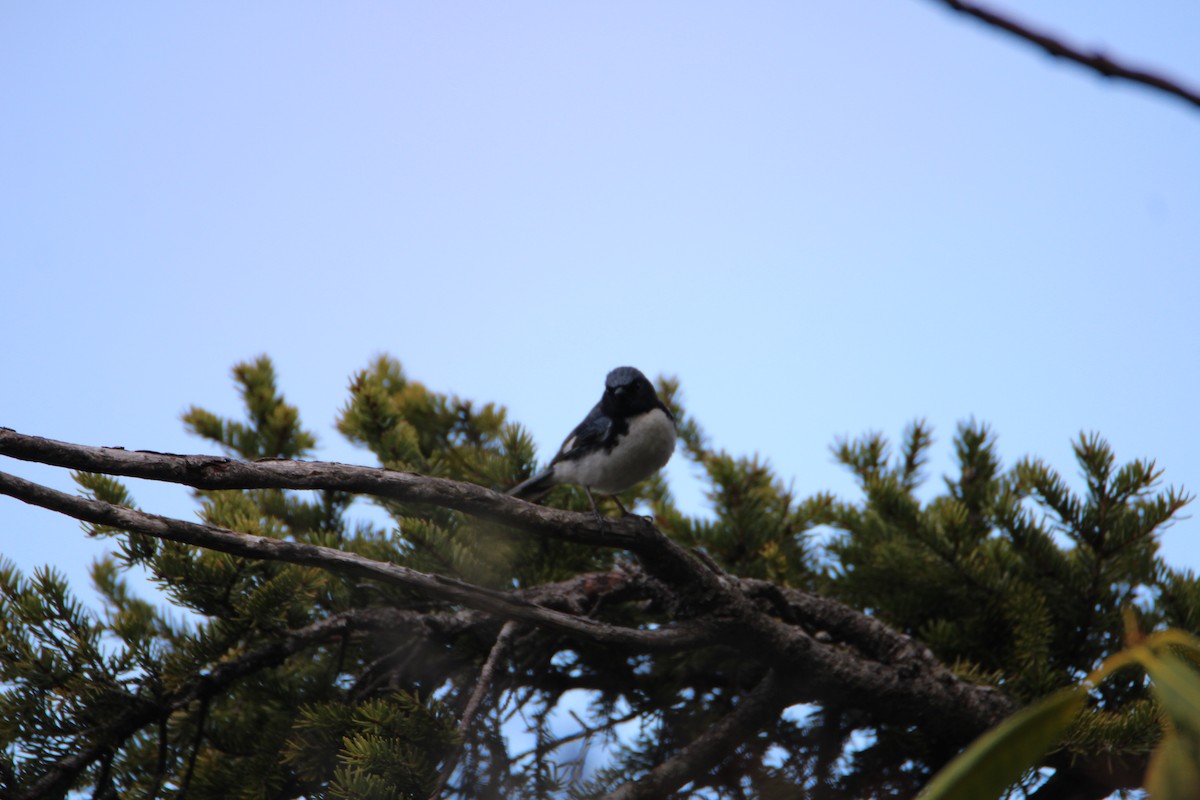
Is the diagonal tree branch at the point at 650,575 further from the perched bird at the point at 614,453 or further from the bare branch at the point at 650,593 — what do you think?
the perched bird at the point at 614,453

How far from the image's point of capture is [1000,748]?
750mm

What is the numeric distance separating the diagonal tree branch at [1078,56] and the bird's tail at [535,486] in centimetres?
262

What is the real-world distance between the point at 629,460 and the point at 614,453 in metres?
0.05

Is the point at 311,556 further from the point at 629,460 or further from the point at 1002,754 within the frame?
the point at 629,460

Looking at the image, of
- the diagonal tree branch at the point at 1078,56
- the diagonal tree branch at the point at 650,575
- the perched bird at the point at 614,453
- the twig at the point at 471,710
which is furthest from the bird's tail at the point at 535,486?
the diagonal tree branch at the point at 1078,56

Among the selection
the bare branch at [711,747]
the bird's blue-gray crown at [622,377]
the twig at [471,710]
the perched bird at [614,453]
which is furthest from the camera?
the bird's blue-gray crown at [622,377]

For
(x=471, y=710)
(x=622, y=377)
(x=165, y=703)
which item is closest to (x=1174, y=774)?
(x=471, y=710)

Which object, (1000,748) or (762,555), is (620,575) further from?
(1000,748)

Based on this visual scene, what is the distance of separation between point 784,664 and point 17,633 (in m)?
1.64

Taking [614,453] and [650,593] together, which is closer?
[650,593]

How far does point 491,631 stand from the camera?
8.20 feet

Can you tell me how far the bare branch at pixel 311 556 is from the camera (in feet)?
4.77

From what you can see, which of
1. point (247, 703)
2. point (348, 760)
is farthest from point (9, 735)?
point (348, 760)

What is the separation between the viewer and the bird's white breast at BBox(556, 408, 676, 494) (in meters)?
3.36
